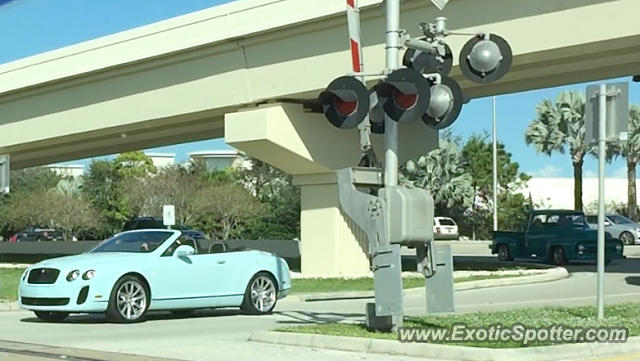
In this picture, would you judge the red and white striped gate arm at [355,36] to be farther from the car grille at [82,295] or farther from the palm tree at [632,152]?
the palm tree at [632,152]

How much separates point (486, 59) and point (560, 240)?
71.4ft

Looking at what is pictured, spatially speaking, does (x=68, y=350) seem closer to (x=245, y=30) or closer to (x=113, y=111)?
(x=245, y=30)

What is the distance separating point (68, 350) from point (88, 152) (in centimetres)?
3264

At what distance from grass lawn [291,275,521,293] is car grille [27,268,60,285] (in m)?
8.00

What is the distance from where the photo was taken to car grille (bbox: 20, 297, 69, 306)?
14.0 meters

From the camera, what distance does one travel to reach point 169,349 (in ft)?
35.9

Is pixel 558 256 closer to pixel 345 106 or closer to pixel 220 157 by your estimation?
pixel 345 106

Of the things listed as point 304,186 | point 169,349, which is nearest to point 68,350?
point 169,349

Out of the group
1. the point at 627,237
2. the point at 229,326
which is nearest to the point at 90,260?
the point at 229,326

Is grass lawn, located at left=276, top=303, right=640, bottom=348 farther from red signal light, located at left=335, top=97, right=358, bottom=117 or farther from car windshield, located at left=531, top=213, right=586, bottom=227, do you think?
car windshield, located at left=531, top=213, right=586, bottom=227

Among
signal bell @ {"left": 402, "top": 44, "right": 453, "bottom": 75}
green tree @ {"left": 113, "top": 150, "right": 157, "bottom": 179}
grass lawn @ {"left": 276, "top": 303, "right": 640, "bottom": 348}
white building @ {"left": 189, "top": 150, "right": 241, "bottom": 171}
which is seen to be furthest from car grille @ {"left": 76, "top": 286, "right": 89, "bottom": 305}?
white building @ {"left": 189, "top": 150, "right": 241, "bottom": 171}

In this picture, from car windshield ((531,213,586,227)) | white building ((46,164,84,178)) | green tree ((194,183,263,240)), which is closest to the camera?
car windshield ((531,213,586,227))

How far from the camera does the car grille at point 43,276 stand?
14133 millimetres

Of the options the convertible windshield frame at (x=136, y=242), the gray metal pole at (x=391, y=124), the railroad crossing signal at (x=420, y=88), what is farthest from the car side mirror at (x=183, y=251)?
the gray metal pole at (x=391, y=124)
